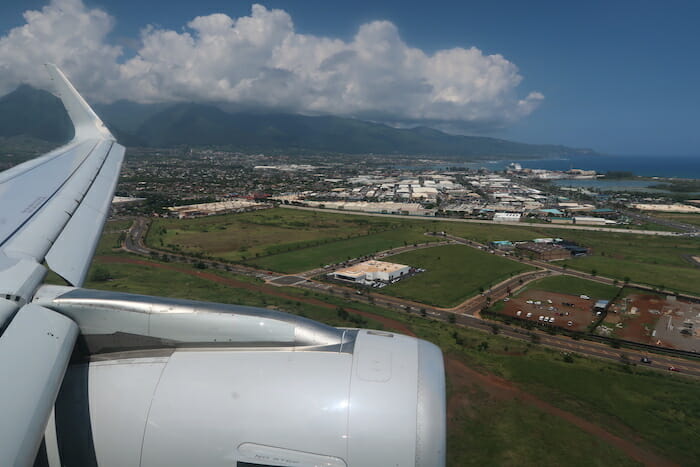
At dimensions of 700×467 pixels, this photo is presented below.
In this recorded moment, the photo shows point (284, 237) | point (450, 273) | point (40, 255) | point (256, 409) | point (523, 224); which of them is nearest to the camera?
point (256, 409)

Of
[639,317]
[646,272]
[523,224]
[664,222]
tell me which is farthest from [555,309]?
[664,222]

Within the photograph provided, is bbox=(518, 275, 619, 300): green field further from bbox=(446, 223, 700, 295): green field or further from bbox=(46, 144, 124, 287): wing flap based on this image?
bbox=(46, 144, 124, 287): wing flap

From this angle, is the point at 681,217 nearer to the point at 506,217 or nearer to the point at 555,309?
the point at 506,217

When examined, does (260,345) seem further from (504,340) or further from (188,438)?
(504,340)

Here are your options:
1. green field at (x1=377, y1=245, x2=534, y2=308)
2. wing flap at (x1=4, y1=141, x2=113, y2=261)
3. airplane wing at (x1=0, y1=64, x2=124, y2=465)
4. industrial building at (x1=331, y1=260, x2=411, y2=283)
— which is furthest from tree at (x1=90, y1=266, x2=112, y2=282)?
wing flap at (x1=4, y1=141, x2=113, y2=261)

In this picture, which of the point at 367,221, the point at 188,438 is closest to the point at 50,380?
the point at 188,438
